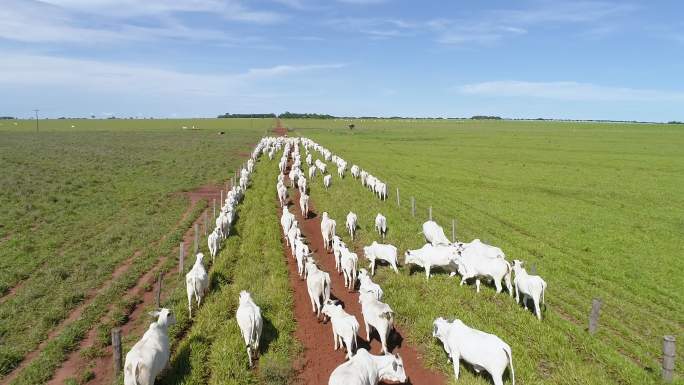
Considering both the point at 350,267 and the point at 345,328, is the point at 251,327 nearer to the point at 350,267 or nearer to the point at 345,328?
the point at 345,328

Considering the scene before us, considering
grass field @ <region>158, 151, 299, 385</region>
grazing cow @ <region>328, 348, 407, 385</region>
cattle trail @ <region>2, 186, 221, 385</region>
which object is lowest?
cattle trail @ <region>2, 186, 221, 385</region>

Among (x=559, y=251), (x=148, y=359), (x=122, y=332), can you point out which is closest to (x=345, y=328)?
(x=148, y=359)

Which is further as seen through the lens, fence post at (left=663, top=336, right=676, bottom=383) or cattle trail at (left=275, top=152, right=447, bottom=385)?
cattle trail at (left=275, top=152, right=447, bottom=385)

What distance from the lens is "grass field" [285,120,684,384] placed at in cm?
1043

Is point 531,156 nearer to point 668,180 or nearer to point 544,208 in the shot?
point 668,180

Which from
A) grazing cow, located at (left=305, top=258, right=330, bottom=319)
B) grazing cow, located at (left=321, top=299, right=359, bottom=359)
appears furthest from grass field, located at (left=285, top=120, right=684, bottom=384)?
grazing cow, located at (left=305, top=258, right=330, bottom=319)

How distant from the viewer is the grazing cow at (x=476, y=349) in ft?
27.3

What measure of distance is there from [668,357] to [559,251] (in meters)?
11.4

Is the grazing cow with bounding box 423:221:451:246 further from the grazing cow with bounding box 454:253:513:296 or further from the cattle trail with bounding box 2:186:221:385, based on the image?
the cattle trail with bounding box 2:186:221:385

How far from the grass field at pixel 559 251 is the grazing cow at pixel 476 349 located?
19.5 inches

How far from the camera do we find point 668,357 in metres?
9.11

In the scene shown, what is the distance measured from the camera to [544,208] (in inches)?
1170

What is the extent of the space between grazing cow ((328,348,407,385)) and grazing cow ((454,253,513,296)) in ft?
19.8

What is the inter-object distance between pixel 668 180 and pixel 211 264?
45.0 metres
